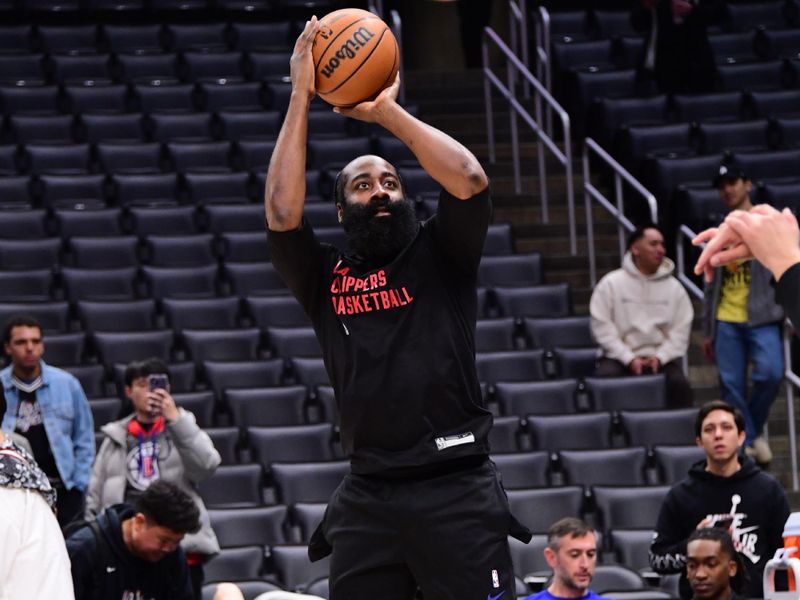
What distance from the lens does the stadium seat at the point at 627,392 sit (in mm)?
8094

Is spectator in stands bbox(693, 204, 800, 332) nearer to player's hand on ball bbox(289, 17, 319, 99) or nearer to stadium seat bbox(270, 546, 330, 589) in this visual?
player's hand on ball bbox(289, 17, 319, 99)

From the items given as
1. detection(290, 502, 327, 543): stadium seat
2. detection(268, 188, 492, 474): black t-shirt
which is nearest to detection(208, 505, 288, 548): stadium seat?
detection(290, 502, 327, 543): stadium seat

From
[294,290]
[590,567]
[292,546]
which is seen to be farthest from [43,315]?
[294,290]

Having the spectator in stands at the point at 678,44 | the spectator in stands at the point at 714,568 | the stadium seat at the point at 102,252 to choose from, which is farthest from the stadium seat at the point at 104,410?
the spectator in stands at the point at 678,44

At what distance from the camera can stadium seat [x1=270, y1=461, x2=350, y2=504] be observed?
7270 mm

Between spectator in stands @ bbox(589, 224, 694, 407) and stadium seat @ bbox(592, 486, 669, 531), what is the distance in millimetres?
1237

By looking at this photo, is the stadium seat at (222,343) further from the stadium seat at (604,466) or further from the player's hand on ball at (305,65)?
the player's hand on ball at (305,65)

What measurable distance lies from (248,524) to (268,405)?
0.99 m

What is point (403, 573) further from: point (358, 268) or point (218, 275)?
point (218, 275)

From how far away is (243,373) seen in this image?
26.5 ft

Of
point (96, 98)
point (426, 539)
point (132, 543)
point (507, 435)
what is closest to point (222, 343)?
point (507, 435)

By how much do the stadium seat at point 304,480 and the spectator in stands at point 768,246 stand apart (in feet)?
16.2

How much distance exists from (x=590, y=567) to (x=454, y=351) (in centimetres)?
269

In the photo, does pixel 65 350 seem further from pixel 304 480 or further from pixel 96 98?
pixel 96 98
